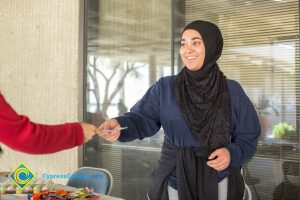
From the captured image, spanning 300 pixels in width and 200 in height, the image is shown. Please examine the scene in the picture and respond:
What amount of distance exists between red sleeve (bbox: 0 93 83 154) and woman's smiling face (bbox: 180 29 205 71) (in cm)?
69

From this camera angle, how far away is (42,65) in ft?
14.5

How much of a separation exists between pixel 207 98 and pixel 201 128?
0.52 ft

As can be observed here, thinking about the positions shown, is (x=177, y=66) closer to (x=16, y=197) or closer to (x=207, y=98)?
(x=207, y=98)

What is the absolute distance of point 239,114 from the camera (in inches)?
72.6

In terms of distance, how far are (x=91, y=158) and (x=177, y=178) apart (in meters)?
2.26

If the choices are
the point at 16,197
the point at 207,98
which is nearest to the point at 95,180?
the point at 16,197

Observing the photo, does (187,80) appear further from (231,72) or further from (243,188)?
(231,72)

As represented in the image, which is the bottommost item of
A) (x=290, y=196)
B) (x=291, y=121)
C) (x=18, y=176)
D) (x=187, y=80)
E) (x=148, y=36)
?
(x=290, y=196)

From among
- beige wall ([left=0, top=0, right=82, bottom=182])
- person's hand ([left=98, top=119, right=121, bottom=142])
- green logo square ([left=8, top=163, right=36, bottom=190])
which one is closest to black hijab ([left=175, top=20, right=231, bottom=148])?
person's hand ([left=98, top=119, right=121, bottom=142])

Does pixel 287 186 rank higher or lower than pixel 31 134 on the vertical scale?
lower

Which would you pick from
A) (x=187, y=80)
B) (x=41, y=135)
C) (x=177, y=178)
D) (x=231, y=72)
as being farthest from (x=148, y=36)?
(x=41, y=135)

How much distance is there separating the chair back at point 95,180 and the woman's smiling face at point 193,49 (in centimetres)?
118

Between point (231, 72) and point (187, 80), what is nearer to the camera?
point (187, 80)

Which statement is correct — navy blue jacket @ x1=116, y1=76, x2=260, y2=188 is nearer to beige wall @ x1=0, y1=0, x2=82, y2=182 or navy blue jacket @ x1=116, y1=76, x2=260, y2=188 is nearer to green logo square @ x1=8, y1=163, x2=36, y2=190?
green logo square @ x1=8, y1=163, x2=36, y2=190
